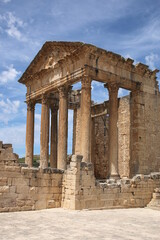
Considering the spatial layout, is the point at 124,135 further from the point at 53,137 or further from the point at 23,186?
the point at 23,186

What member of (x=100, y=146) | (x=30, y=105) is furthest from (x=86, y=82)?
(x=100, y=146)

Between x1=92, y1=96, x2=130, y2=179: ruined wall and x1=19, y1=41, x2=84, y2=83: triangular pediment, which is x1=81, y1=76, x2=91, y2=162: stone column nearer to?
x1=19, y1=41, x2=84, y2=83: triangular pediment

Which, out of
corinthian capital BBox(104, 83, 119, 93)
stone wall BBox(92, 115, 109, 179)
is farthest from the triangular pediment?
stone wall BBox(92, 115, 109, 179)

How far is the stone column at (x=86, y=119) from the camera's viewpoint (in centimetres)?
1522

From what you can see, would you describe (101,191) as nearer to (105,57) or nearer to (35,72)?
(105,57)

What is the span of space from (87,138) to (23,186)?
5.10 meters

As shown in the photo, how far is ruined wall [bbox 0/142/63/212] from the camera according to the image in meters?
10.6

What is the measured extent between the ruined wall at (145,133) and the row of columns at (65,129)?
1715 mm

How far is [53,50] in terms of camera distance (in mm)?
18688

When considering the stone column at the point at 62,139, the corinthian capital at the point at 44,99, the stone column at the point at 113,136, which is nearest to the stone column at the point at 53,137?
the corinthian capital at the point at 44,99

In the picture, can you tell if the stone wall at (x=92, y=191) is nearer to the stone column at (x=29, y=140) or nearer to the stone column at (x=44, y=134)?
the stone column at (x=44, y=134)

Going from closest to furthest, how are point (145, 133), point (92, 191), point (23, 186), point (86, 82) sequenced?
point (23, 186) < point (92, 191) < point (86, 82) < point (145, 133)

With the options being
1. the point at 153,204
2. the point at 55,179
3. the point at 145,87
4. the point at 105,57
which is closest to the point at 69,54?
the point at 105,57

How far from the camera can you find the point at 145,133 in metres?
18.3
